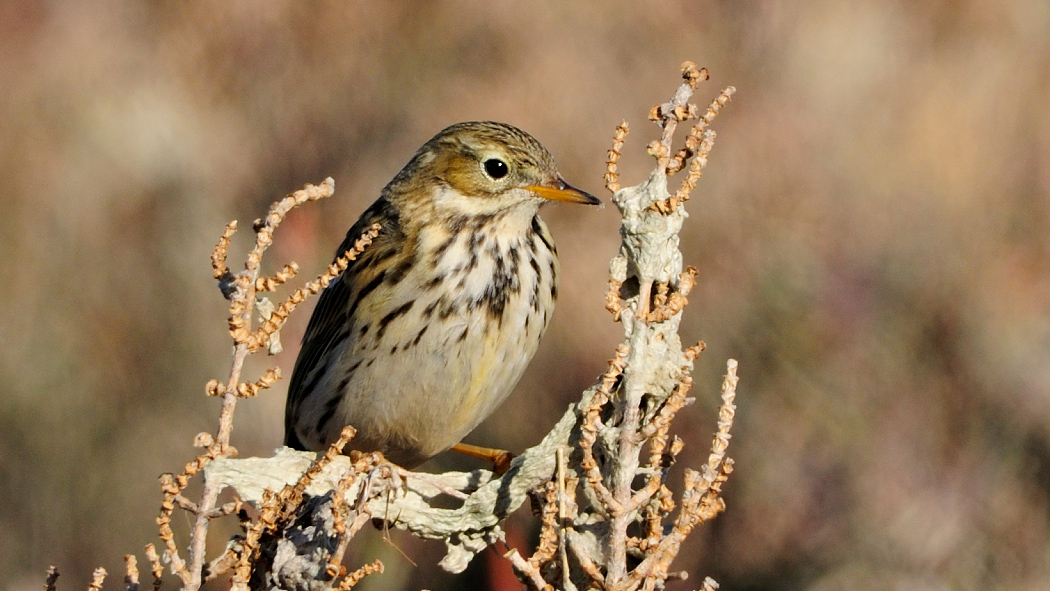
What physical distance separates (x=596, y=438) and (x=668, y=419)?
141 millimetres

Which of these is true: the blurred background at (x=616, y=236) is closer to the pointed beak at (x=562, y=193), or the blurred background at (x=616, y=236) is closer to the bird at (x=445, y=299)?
the bird at (x=445, y=299)

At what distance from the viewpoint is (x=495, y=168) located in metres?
3.62

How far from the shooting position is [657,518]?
92.2 inches

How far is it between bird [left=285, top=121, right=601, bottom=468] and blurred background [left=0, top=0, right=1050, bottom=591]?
→ 739 millimetres

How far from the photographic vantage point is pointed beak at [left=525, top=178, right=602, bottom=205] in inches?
134

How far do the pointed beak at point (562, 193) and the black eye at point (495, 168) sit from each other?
0.08 metres

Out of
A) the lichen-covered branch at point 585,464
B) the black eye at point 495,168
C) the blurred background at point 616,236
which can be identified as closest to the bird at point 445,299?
the black eye at point 495,168

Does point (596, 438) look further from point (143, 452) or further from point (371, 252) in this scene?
point (143, 452)

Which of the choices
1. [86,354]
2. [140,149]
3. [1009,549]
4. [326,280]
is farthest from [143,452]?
[326,280]

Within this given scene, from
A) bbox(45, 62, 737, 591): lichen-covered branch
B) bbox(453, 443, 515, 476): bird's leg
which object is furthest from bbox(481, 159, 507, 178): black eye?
bbox(45, 62, 737, 591): lichen-covered branch

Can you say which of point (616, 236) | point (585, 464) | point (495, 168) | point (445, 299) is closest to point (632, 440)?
point (585, 464)

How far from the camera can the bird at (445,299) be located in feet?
11.5

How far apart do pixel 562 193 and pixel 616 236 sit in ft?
8.84

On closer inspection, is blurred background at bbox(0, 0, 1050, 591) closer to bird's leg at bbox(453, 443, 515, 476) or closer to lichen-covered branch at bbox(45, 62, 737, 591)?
bird's leg at bbox(453, 443, 515, 476)
